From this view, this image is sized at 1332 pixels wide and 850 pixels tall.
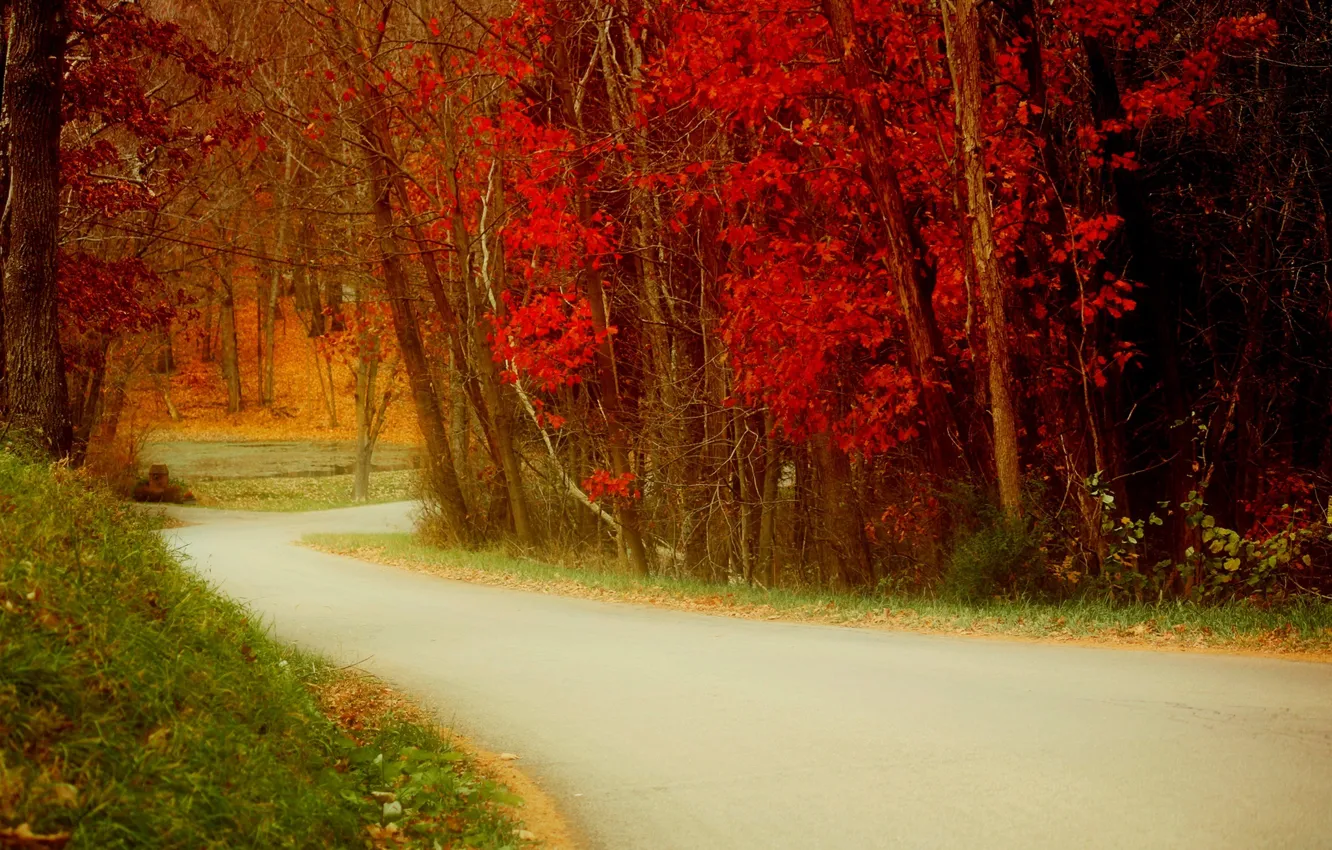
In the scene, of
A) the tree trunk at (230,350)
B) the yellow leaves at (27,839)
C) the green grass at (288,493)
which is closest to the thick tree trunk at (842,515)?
the yellow leaves at (27,839)

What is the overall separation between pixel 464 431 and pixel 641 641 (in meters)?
14.2

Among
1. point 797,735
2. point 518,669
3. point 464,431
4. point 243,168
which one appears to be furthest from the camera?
point 243,168

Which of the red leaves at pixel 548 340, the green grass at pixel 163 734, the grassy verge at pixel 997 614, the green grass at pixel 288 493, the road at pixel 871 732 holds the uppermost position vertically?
the red leaves at pixel 548 340

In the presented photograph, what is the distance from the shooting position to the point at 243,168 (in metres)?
36.1

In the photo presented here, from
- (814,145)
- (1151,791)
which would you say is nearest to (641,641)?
(1151,791)

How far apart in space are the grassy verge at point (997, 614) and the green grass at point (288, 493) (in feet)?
63.7

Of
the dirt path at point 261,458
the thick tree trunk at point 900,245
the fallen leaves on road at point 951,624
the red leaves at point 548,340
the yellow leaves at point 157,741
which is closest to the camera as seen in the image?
the yellow leaves at point 157,741

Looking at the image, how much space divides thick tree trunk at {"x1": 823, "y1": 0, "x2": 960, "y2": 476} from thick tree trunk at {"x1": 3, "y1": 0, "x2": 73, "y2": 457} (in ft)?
27.7

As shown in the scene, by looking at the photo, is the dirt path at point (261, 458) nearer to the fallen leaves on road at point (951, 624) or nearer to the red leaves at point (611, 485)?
the red leaves at point (611, 485)

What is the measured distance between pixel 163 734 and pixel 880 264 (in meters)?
13.1

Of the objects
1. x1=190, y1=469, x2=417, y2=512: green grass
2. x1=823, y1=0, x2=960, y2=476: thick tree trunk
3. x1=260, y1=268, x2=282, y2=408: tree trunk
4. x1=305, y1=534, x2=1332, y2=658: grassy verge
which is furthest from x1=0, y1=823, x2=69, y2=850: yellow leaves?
x1=260, y1=268, x2=282, y2=408: tree trunk

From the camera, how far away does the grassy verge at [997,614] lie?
36.4ft

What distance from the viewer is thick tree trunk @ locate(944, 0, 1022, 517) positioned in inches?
585

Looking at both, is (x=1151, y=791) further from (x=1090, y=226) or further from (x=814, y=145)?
(x=814, y=145)
